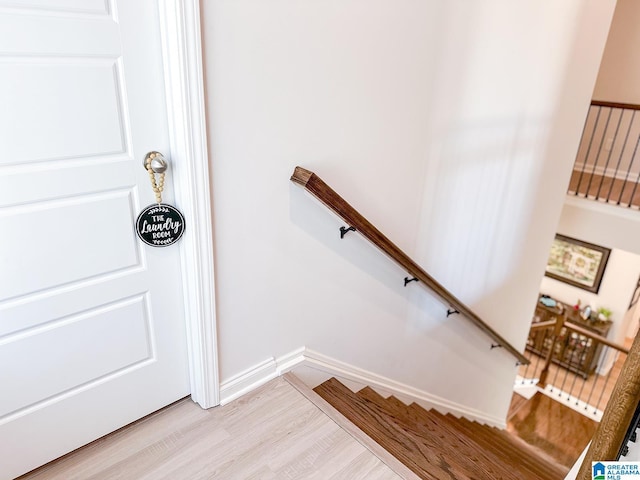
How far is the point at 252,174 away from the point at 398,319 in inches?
58.1

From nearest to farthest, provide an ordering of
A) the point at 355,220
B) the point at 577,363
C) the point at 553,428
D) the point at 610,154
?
the point at 355,220, the point at 553,428, the point at 610,154, the point at 577,363

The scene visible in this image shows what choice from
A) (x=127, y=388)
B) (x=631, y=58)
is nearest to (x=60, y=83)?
(x=127, y=388)

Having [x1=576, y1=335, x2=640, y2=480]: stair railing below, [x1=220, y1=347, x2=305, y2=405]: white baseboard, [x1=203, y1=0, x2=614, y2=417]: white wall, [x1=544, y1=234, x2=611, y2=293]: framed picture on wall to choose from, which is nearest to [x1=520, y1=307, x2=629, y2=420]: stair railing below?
[x1=544, y1=234, x2=611, y2=293]: framed picture on wall

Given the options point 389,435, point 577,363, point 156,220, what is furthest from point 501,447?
point 577,363

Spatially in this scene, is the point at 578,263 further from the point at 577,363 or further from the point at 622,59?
the point at 622,59

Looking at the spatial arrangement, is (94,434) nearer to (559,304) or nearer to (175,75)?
(175,75)

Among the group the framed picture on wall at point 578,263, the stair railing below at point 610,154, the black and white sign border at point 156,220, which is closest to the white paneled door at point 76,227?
the black and white sign border at point 156,220

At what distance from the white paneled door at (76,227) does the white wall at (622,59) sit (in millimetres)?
5940

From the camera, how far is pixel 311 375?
228 centimetres

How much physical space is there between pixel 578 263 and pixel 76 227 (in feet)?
24.6

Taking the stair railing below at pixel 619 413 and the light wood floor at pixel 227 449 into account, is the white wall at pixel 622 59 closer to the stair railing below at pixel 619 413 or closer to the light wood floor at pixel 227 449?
the stair railing below at pixel 619 413

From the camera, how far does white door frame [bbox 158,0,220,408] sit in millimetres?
1367

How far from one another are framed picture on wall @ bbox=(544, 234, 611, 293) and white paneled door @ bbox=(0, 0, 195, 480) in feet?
22.0

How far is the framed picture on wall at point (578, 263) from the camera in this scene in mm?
6977
